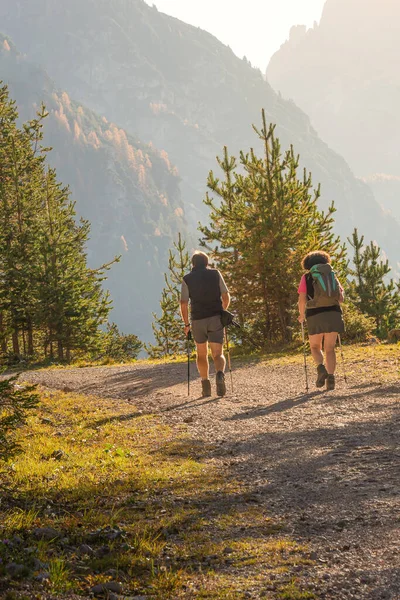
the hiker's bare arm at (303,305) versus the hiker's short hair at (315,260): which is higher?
the hiker's short hair at (315,260)

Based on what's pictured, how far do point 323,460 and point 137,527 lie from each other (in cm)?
208

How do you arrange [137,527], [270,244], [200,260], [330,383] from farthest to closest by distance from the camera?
1. [270,244]
2. [200,260]
3. [330,383]
4. [137,527]

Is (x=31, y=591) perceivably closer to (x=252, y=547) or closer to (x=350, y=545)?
(x=252, y=547)

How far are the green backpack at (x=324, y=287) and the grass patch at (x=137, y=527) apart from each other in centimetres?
460

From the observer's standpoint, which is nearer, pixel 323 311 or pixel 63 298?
pixel 323 311

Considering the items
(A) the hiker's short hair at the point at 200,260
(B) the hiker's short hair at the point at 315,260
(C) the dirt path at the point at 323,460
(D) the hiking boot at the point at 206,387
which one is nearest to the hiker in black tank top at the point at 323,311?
(B) the hiker's short hair at the point at 315,260

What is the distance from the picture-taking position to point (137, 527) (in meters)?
3.81

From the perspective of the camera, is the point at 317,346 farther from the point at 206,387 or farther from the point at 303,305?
the point at 206,387

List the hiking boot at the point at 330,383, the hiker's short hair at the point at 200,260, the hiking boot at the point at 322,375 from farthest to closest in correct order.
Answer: the hiker's short hair at the point at 200,260, the hiking boot at the point at 322,375, the hiking boot at the point at 330,383

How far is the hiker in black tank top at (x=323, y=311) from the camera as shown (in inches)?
394

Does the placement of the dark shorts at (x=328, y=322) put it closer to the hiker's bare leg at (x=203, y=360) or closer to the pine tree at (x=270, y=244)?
the hiker's bare leg at (x=203, y=360)

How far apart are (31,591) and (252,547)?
128 cm

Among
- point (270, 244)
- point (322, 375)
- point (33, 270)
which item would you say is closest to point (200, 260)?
point (322, 375)

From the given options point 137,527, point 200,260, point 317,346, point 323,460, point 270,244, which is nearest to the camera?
point 137,527
